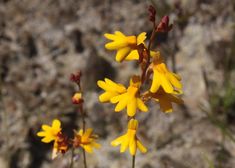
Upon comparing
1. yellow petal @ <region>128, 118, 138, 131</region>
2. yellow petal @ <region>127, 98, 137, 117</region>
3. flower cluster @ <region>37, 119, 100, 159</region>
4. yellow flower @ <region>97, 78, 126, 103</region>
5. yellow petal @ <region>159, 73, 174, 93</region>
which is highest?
yellow petal @ <region>159, 73, 174, 93</region>

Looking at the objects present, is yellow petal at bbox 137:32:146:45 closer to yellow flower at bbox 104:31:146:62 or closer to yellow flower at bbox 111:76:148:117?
yellow flower at bbox 104:31:146:62

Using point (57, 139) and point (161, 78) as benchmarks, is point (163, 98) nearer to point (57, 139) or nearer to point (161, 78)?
point (161, 78)

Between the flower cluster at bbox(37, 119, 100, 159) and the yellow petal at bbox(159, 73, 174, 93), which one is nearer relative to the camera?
the yellow petal at bbox(159, 73, 174, 93)

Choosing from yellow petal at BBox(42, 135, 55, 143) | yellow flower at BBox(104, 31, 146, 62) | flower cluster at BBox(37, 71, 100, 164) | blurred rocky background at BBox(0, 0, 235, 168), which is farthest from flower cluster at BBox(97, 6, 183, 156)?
blurred rocky background at BBox(0, 0, 235, 168)

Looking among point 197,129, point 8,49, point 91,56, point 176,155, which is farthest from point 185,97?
point 8,49

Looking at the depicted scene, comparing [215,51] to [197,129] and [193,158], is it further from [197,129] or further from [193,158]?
[193,158]

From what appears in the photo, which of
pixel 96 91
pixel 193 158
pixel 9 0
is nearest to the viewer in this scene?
pixel 193 158

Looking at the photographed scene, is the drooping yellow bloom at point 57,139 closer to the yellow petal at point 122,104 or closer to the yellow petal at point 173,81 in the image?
the yellow petal at point 122,104
